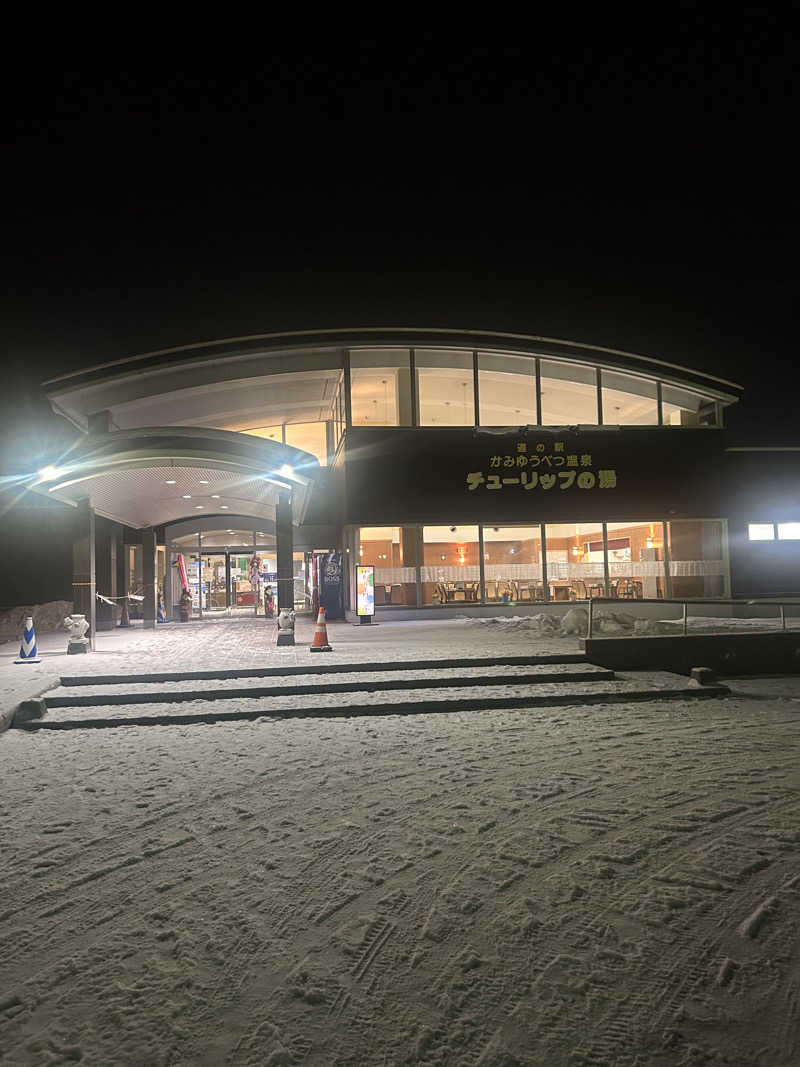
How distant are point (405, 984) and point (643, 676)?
777 centimetres

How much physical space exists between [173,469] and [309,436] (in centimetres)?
977

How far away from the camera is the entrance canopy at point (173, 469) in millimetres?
11539

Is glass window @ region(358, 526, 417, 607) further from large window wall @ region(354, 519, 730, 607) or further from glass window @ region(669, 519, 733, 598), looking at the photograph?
glass window @ region(669, 519, 733, 598)

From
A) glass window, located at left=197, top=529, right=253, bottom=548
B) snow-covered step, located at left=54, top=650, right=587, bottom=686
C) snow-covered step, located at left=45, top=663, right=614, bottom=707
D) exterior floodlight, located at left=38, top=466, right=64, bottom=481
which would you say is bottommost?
snow-covered step, located at left=45, top=663, right=614, bottom=707

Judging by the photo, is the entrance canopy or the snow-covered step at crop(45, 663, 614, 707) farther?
the entrance canopy

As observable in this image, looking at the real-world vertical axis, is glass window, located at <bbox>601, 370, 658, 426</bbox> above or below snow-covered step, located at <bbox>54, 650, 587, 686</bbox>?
above

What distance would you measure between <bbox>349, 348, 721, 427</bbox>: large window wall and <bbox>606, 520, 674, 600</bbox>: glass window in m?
3.21

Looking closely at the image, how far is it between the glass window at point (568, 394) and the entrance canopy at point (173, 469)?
8.48 meters

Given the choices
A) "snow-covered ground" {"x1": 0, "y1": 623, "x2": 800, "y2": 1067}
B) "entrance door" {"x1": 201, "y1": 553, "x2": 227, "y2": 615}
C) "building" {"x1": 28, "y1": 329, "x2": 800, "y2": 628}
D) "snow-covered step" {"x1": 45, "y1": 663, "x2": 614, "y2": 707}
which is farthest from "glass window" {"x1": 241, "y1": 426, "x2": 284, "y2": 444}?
"snow-covered ground" {"x1": 0, "y1": 623, "x2": 800, "y2": 1067}

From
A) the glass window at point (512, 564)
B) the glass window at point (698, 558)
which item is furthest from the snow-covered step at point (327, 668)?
the glass window at point (698, 558)

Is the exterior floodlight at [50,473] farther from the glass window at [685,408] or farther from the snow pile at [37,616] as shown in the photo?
the glass window at [685,408]

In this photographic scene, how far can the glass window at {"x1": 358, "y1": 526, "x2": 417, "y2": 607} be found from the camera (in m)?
19.1

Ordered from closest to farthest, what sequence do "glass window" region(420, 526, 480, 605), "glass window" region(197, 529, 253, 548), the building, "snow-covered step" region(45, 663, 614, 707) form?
"snow-covered step" region(45, 663, 614, 707), the building, "glass window" region(420, 526, 480, 605), "glass window" region(197, 529, 253, 548)

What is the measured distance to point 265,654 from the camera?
1118 centimetres
